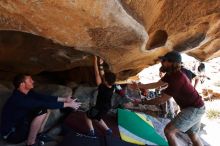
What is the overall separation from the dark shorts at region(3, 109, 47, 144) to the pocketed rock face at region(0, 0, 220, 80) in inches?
40.4

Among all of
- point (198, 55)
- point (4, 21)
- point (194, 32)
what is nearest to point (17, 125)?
point (4, 21)

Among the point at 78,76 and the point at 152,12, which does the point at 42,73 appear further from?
the point at 152,12

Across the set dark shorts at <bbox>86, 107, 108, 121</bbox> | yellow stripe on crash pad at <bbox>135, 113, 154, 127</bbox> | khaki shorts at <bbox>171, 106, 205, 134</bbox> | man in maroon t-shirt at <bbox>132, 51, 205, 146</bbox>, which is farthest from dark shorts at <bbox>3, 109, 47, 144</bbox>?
yellow stripe on crash pad at <bbox>135, 113, 154, 127</bbox>

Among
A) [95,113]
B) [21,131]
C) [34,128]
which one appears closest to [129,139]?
[95,113]

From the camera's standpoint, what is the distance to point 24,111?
14.2 ft

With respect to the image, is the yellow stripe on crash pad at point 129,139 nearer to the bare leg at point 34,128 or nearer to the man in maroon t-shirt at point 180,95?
the man in maroon t-shirt at point 180,95

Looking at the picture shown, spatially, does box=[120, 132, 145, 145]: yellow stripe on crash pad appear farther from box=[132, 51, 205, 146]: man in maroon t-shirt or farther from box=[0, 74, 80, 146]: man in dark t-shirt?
box=[0, 74, 80, 146]: man in dark t-shirt

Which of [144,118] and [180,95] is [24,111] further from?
[144,118]

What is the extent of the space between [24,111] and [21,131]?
287 mm

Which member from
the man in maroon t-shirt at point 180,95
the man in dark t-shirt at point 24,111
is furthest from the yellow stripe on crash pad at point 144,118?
the man in dark t-shirt at point 24,111

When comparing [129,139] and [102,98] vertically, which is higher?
[102,98]

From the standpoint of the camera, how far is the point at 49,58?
5.79 metres

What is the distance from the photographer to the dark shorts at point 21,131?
14.3 feet

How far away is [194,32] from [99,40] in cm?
211
